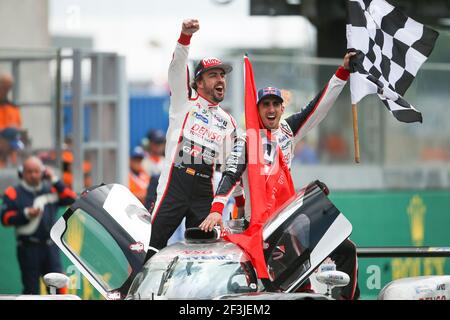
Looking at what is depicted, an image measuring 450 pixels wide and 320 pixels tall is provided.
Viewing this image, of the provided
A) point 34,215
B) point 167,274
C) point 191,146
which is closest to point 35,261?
point 34,215

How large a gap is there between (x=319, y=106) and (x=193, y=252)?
2.12 metres

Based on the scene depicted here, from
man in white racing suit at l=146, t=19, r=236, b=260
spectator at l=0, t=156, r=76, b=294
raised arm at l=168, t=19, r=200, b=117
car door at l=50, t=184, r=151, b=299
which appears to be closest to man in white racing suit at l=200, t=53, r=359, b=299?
man in white racing suit at l=146, t=19, r=236, b=260

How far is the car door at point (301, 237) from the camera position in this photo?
9648 mm

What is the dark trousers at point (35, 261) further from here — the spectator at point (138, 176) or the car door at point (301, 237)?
the car door at point (301, 237)

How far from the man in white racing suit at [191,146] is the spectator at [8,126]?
4.82 meters

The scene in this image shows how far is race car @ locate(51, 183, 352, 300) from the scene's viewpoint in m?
9.20

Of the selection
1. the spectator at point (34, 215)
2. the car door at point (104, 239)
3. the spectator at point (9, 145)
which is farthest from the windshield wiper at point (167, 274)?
the spectator at point (9, 145)

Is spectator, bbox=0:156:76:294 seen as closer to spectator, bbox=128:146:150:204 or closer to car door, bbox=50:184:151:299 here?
spectator, bbox=128:146:150:204

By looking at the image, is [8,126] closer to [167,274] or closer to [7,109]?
[7,109]

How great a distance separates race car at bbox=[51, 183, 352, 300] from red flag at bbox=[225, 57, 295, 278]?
8.5 inches

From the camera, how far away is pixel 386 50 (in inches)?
437

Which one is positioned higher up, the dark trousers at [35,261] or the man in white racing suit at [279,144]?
the man in white racing suit at [279,144]
